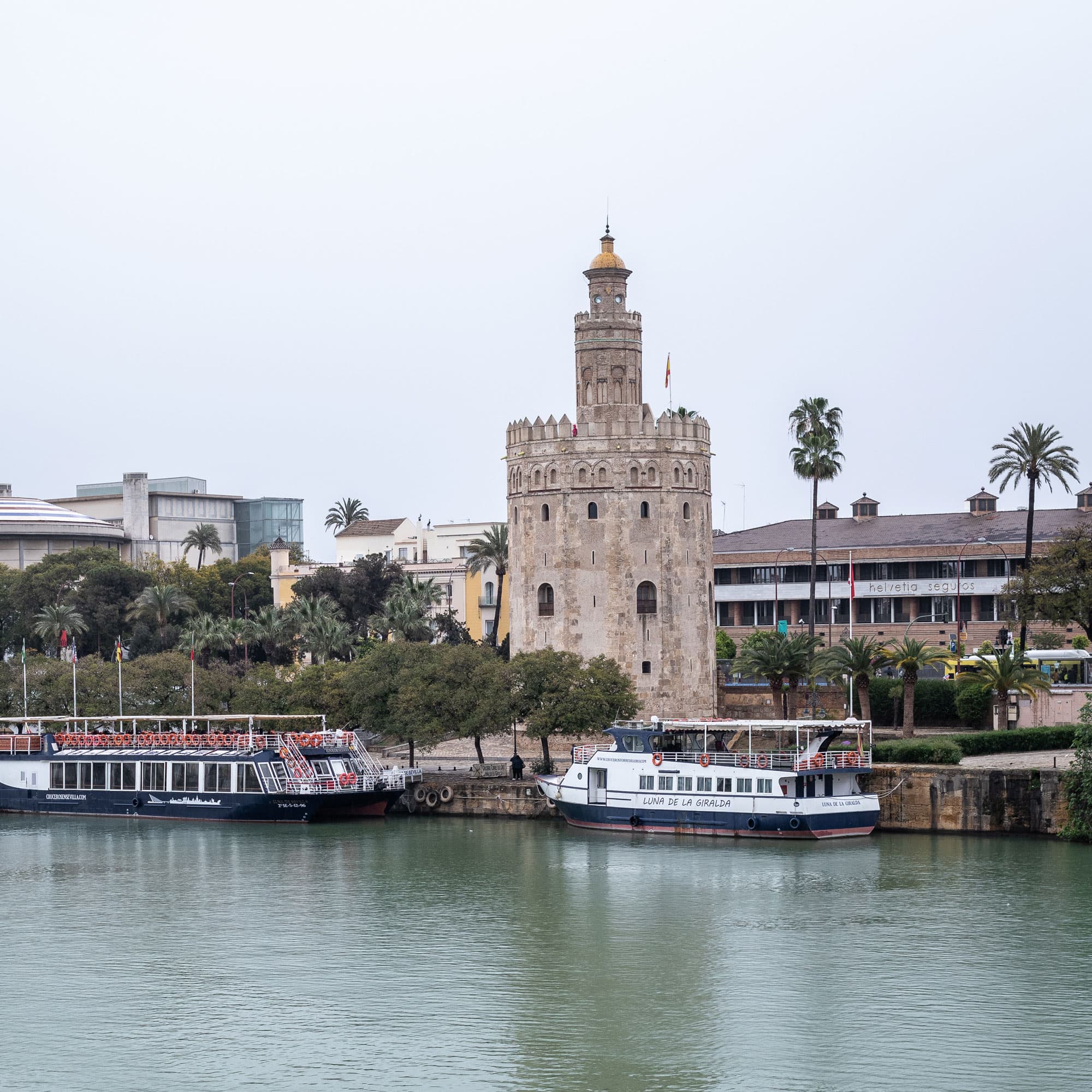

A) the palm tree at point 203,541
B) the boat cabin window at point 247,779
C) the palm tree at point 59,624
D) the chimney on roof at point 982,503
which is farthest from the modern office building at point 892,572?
the palm tree at point 203,541

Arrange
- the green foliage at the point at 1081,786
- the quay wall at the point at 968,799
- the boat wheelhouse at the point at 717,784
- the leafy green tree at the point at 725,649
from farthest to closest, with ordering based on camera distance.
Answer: the leafy green tree at the point at 725,649 → the boat wheelhouse at the point at 717,784 → the quay wall at the point at 968,799 → the green foliage at the point at 1081,786

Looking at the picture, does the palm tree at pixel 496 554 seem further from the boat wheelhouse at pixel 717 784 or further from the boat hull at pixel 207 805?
the boat wheelhouse at pixel 717 784

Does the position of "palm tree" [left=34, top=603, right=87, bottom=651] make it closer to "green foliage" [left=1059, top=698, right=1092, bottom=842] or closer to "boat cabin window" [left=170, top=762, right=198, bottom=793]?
"boat cabin window" [left=170, top=762, right=198, bottom=793]

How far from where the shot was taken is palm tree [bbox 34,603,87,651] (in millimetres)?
107188

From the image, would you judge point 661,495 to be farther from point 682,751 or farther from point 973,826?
point 973,826

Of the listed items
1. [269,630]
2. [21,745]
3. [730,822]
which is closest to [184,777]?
[21,745]

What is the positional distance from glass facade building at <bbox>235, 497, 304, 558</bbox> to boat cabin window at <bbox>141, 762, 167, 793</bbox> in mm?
92899

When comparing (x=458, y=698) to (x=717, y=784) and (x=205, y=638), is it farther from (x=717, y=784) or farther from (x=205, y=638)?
(x=205, y=638)

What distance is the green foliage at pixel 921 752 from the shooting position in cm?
6066

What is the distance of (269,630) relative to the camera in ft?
329

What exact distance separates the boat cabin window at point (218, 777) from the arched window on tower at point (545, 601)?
17646 mm

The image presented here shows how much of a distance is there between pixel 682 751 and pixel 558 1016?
1022 inches

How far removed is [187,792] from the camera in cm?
6869

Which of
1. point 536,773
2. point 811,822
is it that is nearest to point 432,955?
point 811,822
